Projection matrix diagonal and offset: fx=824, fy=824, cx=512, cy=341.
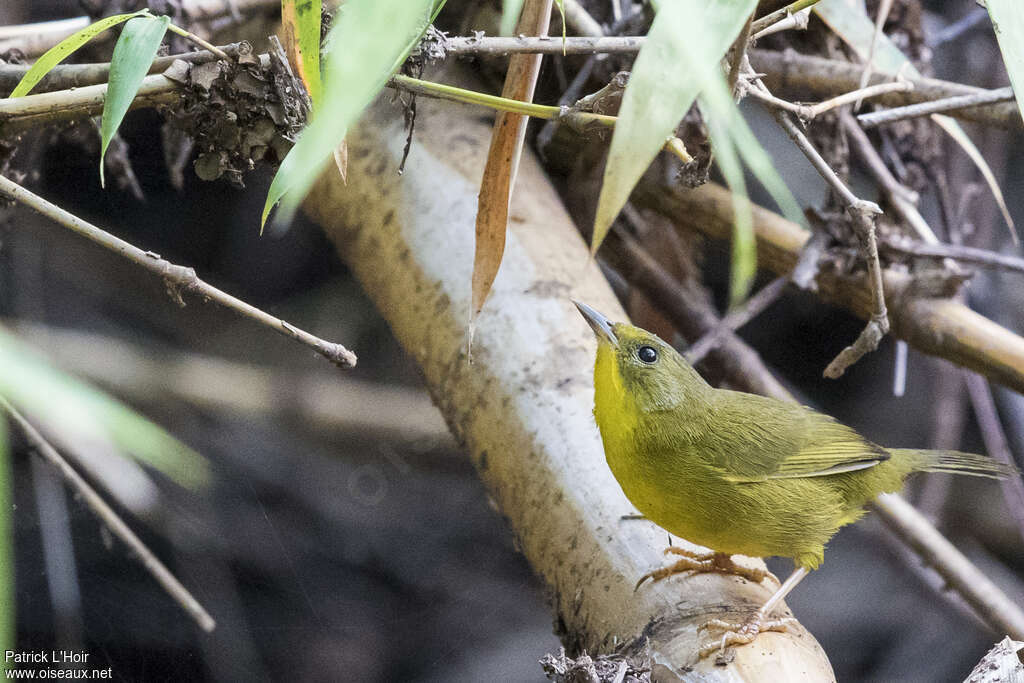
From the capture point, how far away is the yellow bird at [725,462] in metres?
1.93

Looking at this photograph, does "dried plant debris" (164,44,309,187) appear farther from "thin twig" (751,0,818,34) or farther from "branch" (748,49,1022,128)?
"branch" (748,49,1022,128)

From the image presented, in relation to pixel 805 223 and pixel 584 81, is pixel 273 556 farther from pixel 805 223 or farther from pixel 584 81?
pixel 805 223

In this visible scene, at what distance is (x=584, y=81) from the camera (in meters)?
2.74

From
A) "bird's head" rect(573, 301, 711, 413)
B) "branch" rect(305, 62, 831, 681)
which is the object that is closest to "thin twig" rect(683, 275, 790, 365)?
"branch" rect(305, 62, 831, 681)

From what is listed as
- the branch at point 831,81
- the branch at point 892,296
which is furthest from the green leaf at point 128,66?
the branch at point 892,296

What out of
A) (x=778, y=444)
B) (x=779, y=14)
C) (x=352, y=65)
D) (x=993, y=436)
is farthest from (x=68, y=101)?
(x=993, y=436)

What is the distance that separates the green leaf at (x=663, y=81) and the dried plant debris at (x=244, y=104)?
2.80ft

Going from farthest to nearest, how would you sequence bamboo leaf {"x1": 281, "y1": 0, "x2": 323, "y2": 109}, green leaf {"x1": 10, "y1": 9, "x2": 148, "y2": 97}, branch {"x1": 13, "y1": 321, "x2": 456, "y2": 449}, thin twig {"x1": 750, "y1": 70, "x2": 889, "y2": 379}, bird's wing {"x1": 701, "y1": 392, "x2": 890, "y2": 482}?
branch {"x1": 13, "y1": 321, "x2": 456, "y2": 449}, bird's wing {"x1": 701, "y1": 392, "x2": 890, "y2": 482}, thin twig {"x1": 750, "y1": 70, "x2": 889, "y2": 379}, green leaf {"x1": 10, "y1": 9, "x2": 148, "y2": 97}, bamboo leaf {"x1": 281, "y1": 0, "x2": 323, "y2": 109}

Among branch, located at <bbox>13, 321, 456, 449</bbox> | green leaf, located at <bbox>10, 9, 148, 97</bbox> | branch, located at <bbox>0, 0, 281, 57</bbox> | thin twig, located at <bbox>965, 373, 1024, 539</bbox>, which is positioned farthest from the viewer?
branch, located at <bbox>13, 321, 456, 449</bbox>

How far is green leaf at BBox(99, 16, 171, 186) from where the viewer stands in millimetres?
1280

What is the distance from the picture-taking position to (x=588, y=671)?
4.50ft

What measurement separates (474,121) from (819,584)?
2.54 m

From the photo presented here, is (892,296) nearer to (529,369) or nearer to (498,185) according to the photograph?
(529,369)

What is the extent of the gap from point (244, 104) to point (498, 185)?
57 cm
